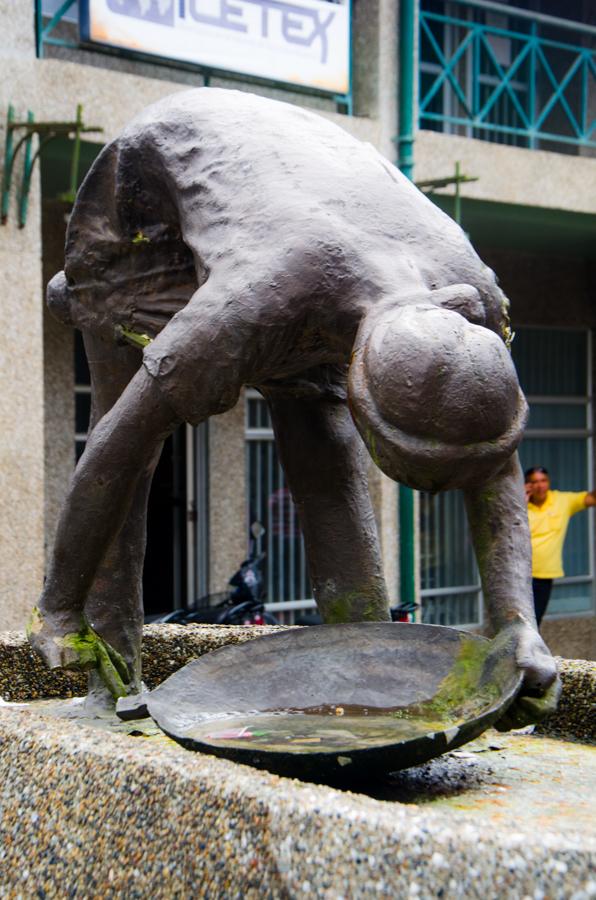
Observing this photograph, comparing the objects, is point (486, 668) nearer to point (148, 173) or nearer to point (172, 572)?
point (148, 173)

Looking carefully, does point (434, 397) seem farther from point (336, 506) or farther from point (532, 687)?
point (336, 506)

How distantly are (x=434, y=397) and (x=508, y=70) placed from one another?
5.69 m

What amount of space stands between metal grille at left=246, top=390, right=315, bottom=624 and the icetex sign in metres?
2.11

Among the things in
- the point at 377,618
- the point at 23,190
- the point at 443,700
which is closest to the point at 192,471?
the point at 23,190

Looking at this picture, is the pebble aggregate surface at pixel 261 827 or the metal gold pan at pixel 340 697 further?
the metal gold pan at pixel 340 697

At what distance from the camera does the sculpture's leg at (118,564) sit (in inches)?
138

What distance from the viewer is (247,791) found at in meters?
2.10

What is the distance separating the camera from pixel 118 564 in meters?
3.61

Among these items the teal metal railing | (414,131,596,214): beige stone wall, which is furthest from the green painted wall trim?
the teal metal railing

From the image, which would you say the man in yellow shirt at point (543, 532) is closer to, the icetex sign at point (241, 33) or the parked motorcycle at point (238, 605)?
the parked motorcycle at point (238, 605)

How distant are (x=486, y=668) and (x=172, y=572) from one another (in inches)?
237

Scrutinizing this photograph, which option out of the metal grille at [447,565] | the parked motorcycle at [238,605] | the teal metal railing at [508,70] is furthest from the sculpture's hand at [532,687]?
the metal grille at [447,565]

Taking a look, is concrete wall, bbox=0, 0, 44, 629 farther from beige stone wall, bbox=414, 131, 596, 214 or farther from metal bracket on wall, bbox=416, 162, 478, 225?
beige stone wall, bbox=414, 131, 596, 214

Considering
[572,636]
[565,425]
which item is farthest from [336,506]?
[565,425]
